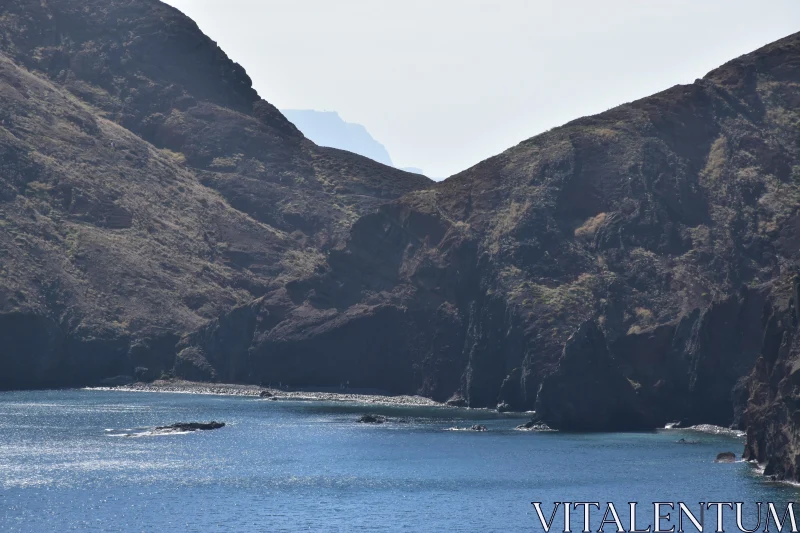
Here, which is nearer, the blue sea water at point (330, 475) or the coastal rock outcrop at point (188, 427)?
the blue sea water at point (330, 475)

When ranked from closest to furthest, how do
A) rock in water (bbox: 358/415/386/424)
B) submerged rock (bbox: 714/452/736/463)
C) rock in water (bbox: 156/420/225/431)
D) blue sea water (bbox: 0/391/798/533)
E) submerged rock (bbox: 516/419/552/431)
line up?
blue sea water (bbox: 0/391/798/533)
submerged rock (bbox: 714/452/736/463)
rock in water (bbox: 156/420/225/431)
submerged rock (bbox: 516/419/552/431)
rock in water (bbox: 358/415/386/424)

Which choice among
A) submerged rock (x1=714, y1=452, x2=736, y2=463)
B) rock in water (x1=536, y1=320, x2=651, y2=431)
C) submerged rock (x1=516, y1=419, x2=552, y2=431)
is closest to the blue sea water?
submerged rock (x1=516, y1=419, x2=552, y2=431)

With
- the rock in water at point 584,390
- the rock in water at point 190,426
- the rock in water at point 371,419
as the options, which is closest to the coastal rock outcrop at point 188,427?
the rock in water at point 190,426

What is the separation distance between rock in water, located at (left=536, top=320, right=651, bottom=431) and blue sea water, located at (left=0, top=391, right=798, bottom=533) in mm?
6020

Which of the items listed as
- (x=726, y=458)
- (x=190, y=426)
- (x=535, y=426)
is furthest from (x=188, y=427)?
(x=726, y=458)

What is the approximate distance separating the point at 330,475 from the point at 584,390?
53.8 m

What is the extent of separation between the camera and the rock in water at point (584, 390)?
17938cm

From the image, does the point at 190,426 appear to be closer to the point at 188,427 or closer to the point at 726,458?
the point at 188,427

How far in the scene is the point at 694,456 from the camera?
14550 centimetres

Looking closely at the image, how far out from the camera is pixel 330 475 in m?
134

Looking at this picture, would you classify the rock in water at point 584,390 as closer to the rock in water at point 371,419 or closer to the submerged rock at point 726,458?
the rock in water at point 371,419

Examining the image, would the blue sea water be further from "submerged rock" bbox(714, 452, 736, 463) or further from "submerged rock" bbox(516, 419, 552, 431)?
"submerged rock" bbox(714, 452, 736, 463)

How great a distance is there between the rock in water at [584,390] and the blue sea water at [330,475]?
602 centimetres

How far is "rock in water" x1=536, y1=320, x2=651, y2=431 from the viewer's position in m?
179
